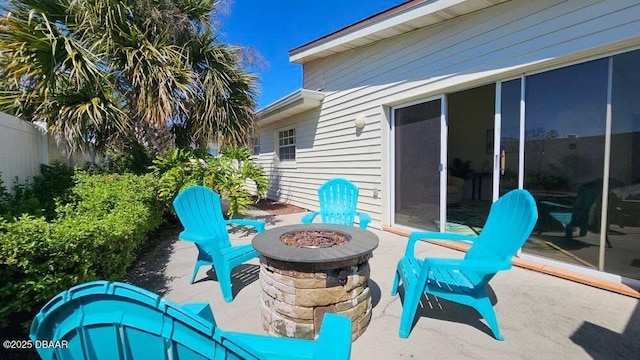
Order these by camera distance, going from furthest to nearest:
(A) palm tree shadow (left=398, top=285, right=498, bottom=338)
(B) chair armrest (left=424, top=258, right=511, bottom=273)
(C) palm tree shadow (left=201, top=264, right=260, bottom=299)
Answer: (C) palm tree shadow (left=201, top=264, right=260, bottom=299), (A) palm tree shadow (left=398, top=285, right=498, bottom=338), (B) chair armrest (left=424, top=258, right=511, bottom=273)

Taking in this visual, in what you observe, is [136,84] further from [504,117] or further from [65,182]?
[504,117]

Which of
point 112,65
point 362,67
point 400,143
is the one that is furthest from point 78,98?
point 400,143

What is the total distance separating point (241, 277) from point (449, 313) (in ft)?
7.14

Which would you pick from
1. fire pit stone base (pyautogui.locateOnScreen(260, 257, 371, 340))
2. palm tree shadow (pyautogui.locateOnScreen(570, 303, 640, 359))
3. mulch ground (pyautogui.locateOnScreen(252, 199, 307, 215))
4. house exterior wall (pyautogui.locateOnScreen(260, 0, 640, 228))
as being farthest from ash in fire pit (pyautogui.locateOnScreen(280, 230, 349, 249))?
mulch ground (pyautogui.locateOnScreen(252, 199, 307, 215))

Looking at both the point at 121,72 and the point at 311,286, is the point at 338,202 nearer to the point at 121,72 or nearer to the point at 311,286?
the point at 311,286

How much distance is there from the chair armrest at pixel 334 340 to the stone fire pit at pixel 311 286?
655 millimetres

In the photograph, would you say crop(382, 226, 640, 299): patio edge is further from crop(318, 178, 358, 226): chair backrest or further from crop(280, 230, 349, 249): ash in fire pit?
crop(280, 230, 349, 249): ash in fire pit

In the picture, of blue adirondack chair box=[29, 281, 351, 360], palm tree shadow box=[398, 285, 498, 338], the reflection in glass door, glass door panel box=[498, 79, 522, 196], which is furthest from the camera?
the reflection in glass door

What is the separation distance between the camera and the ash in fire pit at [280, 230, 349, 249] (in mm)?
2355

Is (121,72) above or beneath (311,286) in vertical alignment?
above

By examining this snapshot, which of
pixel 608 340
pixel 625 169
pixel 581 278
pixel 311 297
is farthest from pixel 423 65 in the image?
pixel 311 297

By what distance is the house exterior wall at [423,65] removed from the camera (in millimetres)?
2912

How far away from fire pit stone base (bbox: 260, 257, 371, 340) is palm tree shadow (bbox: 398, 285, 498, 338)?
0.58 metres

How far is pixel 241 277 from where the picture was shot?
3.31m
